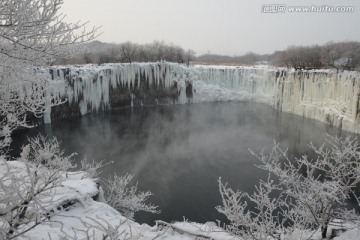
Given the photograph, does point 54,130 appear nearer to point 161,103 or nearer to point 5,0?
point 161,103

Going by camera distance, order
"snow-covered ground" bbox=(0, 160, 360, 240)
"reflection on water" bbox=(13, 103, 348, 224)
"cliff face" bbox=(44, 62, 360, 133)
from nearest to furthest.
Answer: "snow-covered ground" bbox=(0, 160, 360, 240), "reflection on water" bbox=(13, 103, 348, 224), "cliff face" bbox=(44, 62, 360, 133)

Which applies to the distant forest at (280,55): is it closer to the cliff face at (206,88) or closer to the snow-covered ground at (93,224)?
the cliff face at (206,88)

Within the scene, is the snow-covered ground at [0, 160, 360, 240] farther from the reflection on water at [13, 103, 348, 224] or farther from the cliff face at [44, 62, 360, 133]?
the cliff face at [44, 62, 360, 133]

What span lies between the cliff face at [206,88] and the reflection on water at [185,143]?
135 centimetres

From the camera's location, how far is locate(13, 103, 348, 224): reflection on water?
12961 millimetres

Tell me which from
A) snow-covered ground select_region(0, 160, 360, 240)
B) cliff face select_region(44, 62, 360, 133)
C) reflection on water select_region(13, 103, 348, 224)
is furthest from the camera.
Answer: cliff face select_region(44, 62, 360, 133)

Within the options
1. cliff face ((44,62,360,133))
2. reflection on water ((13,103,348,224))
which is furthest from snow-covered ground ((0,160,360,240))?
cliff face ((44,62,360,133))

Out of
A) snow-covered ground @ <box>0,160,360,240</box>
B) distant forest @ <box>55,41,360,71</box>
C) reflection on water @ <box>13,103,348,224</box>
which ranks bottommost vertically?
reflection on water @ <box>13,103,348,224</box>

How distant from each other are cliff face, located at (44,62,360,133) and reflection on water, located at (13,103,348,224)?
4.44 feet

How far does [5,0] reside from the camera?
8.79ft

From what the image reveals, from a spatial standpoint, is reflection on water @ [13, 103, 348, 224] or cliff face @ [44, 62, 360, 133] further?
cliff face @ [44, 62, 360, 133]

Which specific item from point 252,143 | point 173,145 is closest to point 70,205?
point 173,145

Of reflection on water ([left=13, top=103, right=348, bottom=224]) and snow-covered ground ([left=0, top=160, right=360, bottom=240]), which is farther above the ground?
snow-covered ground ([left=0, top=160, right=360, bottom=240])

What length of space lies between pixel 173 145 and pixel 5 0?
57.9ft
